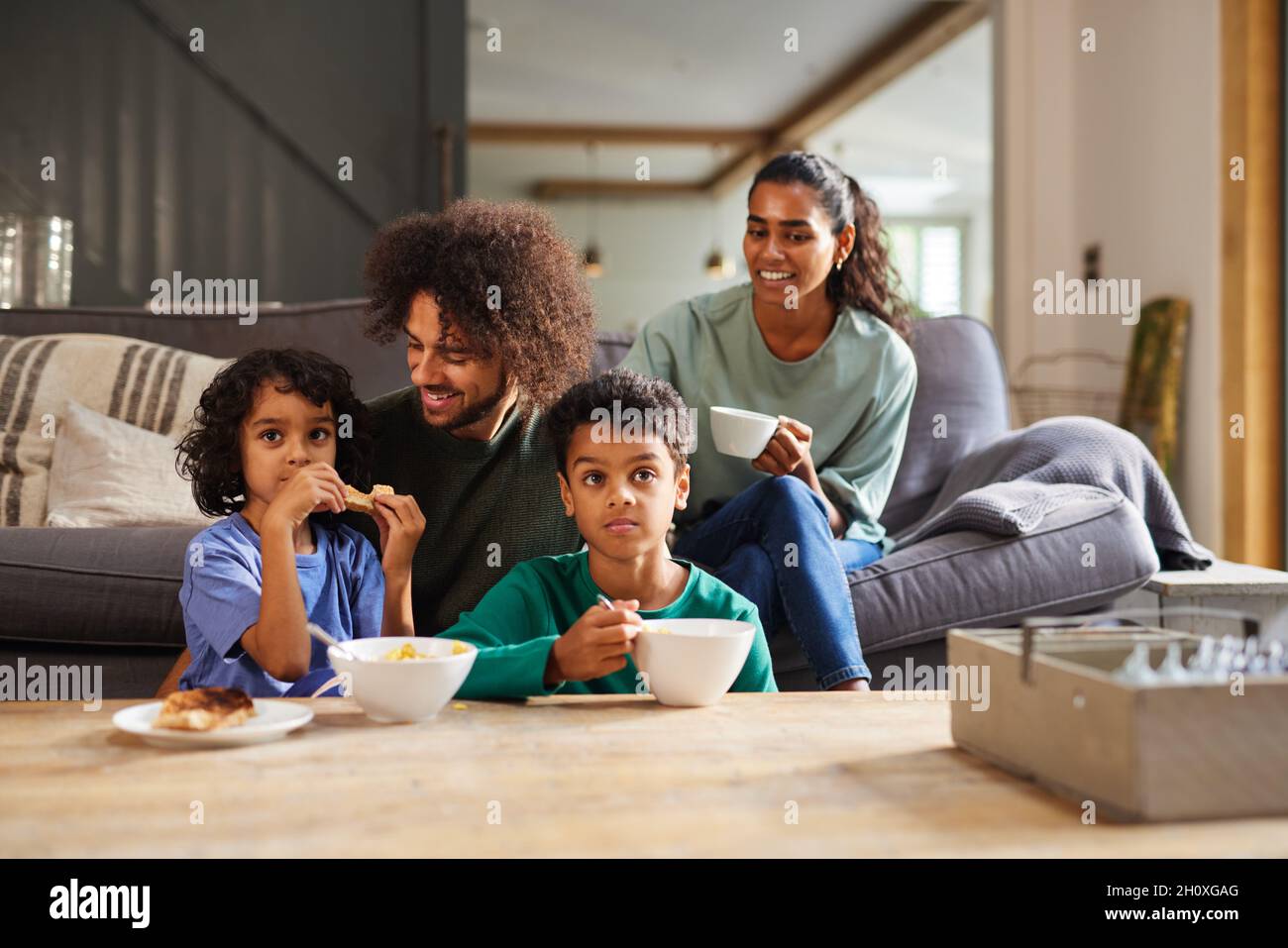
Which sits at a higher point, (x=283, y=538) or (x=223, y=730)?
(x=283, y=538)

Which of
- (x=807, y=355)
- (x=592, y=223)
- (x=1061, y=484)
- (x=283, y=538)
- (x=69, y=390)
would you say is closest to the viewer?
(x=283, y=538)

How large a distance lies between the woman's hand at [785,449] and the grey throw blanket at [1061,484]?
0.35 meters

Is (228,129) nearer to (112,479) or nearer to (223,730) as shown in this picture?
(112,479)

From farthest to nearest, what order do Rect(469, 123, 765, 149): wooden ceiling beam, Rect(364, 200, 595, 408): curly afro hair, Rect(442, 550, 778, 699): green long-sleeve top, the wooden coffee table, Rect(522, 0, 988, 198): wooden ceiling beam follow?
Rect(469, 123, 765, 149): wooden ceiling beam < Rect(522, 0, 988, 198): wooden ceiling beam < Rect(364, 200, 595, 408): curly afro hair < Rect(442, 550, 778, 699): green long-sleeve top < the wooden coffee table

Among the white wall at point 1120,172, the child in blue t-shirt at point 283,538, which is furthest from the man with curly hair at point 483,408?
the white wall at point 1120,172

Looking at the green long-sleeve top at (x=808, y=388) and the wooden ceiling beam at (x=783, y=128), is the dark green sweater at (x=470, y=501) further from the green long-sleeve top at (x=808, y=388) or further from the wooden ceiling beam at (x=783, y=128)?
the wooden ceiling beam at (x=783, y=128)

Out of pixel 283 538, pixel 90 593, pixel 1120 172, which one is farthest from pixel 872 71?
pixel 283 538

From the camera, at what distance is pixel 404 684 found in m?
0.98

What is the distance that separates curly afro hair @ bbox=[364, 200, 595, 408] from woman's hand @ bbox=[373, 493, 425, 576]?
261mm

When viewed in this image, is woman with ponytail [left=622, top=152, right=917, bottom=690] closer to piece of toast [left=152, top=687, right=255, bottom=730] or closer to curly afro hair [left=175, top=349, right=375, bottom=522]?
curly afro hair [left=175, top=349, right=375, bottom=522]

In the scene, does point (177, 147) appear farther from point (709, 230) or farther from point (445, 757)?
point (709, 230)

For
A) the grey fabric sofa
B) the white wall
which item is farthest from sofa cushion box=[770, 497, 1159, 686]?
the white wall

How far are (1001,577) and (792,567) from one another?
43 cm

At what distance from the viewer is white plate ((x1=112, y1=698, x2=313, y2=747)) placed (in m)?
0.90
